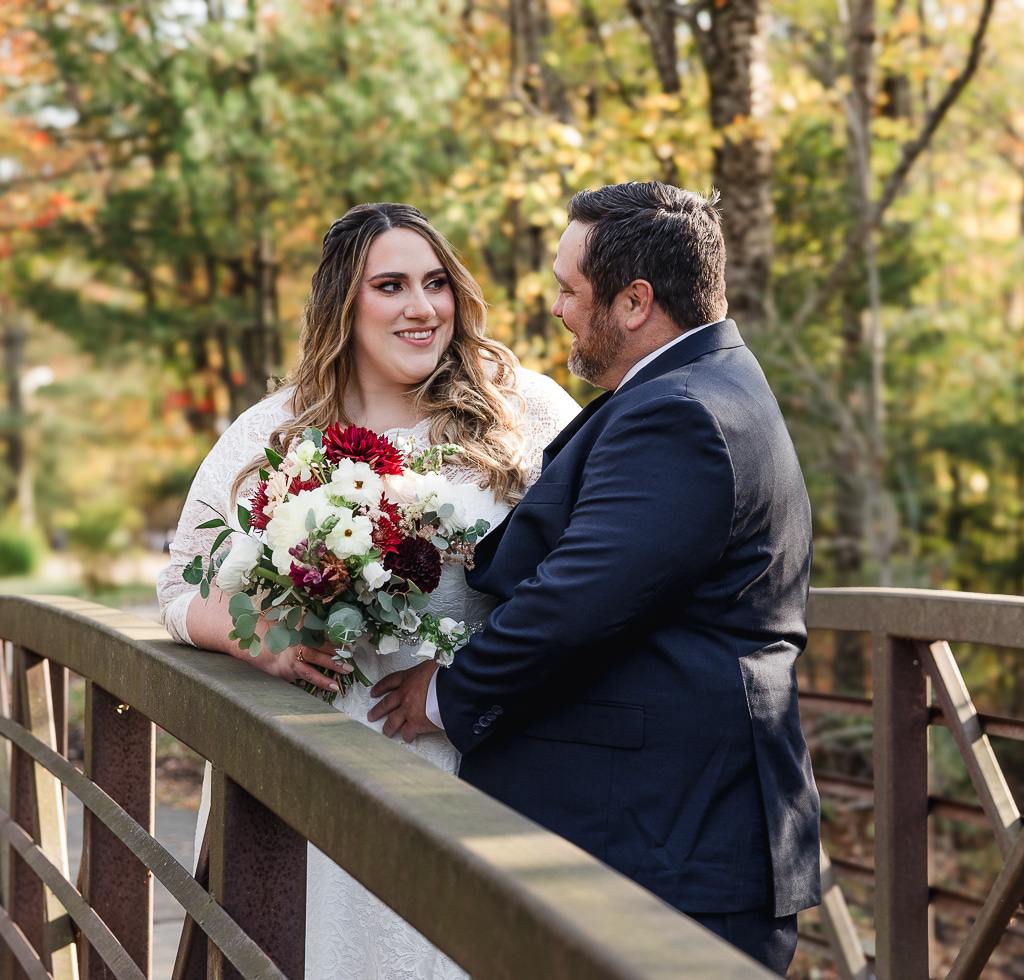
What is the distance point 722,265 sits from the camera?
236 centimetres

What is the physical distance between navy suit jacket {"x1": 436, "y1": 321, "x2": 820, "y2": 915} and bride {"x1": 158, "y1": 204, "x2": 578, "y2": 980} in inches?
21.1

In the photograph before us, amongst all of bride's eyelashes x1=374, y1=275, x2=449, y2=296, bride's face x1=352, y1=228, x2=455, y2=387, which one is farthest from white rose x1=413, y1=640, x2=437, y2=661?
bride's eyelashes x1=374, y1=275, x2=449, y2=296

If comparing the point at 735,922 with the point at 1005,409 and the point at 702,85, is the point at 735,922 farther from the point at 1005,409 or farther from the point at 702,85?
the point at 702,85

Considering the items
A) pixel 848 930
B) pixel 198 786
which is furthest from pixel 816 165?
pixel 848 930

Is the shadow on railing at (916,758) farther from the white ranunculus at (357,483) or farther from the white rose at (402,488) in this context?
the white ranunculus at (357,483)

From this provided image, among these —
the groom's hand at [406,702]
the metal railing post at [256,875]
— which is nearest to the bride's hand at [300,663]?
the groom's hand at [406,702]

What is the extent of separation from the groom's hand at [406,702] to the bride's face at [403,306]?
839mm

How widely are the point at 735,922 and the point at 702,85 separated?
9379 millimetres

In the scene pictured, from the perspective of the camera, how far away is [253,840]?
1.82 m

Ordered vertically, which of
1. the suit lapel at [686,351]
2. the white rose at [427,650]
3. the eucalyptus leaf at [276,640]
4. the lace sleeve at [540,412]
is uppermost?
the suit lapel at [686,351]

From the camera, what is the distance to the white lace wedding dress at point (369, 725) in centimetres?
271

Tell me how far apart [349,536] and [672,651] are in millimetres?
600

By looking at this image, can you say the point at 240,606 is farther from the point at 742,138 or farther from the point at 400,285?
the point at 742,138

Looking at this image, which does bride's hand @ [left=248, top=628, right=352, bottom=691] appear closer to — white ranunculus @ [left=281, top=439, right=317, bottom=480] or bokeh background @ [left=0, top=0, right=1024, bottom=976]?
white ranunculus @ [left=281, top=439, right=317, bottom=480]
